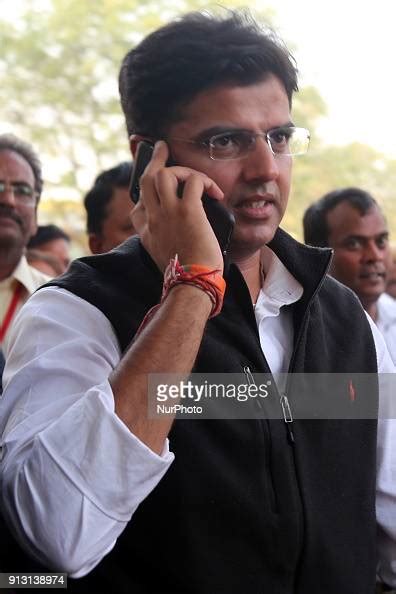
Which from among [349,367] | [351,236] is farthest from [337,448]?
[351,236]

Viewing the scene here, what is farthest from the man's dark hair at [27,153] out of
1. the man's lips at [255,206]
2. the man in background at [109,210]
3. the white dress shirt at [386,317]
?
the man's lips at [255,206]

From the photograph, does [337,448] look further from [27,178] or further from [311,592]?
[27,178]

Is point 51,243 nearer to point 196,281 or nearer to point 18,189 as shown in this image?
point 18,189

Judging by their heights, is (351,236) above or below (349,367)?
above

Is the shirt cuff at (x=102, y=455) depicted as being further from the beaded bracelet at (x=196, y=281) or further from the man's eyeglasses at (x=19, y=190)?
the man's eyeglasses at (x=19, y=190)

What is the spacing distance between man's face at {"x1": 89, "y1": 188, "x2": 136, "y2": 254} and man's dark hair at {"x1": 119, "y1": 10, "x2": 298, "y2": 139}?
2.03m

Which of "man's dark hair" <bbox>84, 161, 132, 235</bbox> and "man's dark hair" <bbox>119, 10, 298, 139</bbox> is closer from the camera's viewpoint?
"man's dark hair" <bbox>119, 10, 298, 139</bbox>

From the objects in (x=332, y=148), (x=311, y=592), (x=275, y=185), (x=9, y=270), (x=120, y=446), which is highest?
(x=332, y=148)

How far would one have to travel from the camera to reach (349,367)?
2.10 metres

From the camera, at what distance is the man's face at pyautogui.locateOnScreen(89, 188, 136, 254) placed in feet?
13.8

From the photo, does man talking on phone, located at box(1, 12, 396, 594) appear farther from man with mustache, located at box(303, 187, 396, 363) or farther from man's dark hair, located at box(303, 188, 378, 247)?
man's dark hair, located at box(303, 188, 378, 247)

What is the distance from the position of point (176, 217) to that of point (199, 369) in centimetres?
30

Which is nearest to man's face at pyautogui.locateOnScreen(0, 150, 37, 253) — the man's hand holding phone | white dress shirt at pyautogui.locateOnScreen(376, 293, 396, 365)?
white dress shirt at pyautogui.locateOnScreen(376, 293, 396, 365)

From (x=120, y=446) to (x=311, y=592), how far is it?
0.54 m
